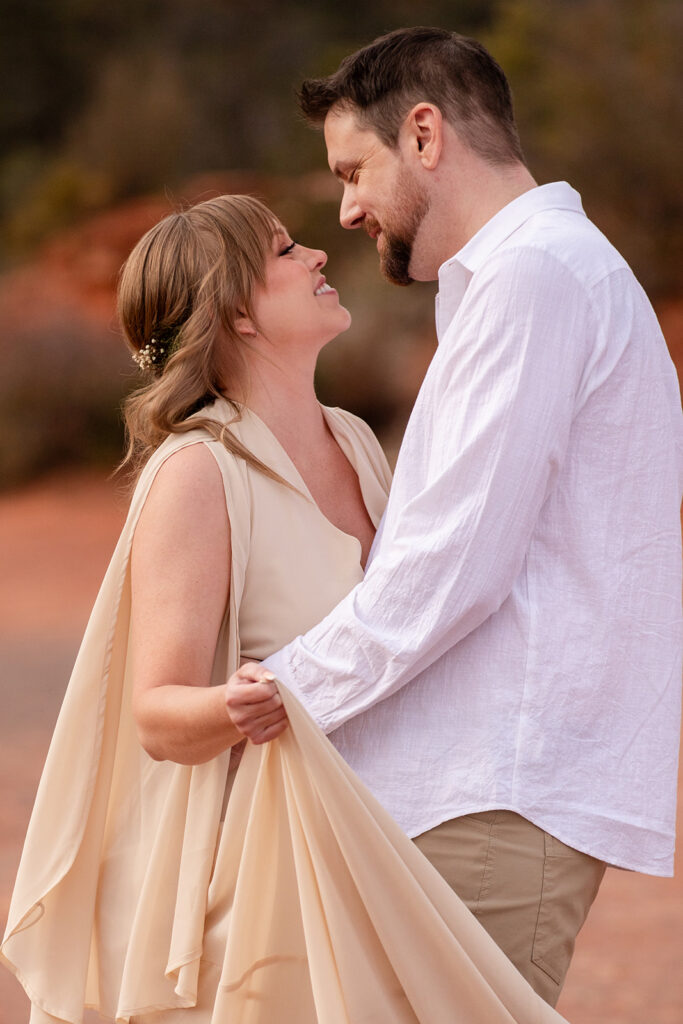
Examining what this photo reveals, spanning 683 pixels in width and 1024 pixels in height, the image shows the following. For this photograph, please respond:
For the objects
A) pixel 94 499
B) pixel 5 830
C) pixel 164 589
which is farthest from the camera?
pixel 94 499

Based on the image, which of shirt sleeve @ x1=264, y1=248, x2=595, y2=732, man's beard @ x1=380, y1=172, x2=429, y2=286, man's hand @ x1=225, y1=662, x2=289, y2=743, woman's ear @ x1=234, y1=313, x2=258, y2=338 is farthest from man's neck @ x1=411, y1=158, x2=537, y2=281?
man's hand @ x1=225, y1=662, x2=289, y2=743

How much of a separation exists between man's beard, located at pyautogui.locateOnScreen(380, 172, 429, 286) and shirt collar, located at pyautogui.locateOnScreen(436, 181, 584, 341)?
16 centimetres

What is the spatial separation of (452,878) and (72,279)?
1578 cm

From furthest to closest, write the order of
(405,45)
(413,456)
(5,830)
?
1. (5,830)
2. (405,45)
3. (413,456)

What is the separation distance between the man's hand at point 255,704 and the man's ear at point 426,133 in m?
0.90

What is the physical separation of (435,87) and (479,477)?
0.76 m

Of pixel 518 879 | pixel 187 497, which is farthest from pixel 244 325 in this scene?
pixel 518 879

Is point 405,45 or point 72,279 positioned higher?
point 72,279

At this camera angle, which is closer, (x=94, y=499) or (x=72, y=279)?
(x=94, y=499)

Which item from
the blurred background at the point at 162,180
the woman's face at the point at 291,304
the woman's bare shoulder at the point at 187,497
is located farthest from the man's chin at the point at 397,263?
the blurred background at the point at 162,180

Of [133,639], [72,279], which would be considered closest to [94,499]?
[72,279]

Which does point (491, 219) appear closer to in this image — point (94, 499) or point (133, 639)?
point (133, 639)

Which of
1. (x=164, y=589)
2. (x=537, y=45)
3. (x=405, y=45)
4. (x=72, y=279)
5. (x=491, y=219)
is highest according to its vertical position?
(x=537, y=45)

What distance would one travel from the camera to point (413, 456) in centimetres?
186
